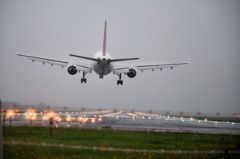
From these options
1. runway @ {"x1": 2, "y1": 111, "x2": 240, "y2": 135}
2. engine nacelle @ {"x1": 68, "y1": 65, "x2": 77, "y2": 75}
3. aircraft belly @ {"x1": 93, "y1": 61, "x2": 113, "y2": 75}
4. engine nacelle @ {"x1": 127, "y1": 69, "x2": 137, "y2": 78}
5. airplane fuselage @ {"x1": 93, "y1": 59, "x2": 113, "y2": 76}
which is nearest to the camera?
runway @ {"x1": 2, "y1": 111, "x2": 240, "y2": 135}

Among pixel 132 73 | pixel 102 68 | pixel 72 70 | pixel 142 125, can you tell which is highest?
pixel 102 68

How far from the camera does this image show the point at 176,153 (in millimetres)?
15867

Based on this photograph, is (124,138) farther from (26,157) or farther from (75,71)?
(75,71)

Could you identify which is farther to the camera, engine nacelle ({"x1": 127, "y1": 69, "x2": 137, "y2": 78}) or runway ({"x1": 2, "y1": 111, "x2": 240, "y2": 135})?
engine nacelle ({"x1": 127, "y1": 69, "x2": 137, "y2": 78})

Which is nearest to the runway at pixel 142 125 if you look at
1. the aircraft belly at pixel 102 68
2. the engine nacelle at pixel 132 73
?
the aircraft belly at pixel 102 68

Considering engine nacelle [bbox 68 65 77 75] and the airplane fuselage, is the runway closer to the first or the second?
engine nacelle [bbox 68 65 77 75]

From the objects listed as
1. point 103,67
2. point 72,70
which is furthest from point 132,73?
point 72,70

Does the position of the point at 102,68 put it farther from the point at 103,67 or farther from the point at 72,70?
the point at 72,70

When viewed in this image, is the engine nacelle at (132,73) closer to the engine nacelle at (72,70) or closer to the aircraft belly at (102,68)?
the aircraft belly at (102,68)

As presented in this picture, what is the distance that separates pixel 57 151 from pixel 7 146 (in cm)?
327

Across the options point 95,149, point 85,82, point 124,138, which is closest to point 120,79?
point 85,82

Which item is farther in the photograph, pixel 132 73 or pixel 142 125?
pixel 132 73

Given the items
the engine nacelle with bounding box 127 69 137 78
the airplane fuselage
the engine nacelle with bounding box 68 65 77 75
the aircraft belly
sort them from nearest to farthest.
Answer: the airplane fuselage < the aircraft belly < the engine nacelle with bounding box 68 65 77 75 < the engine nacelle with bounding box 127 69 137 78

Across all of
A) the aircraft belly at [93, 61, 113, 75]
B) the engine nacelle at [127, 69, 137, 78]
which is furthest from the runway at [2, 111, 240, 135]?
the engine nacelle at [127, 69, 137, 78]
